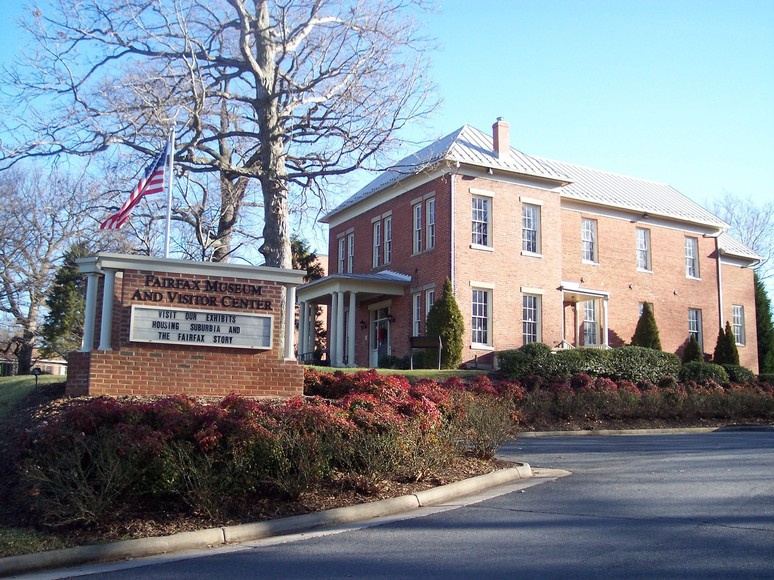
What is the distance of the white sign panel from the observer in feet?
37.2

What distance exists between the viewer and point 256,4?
1859cm

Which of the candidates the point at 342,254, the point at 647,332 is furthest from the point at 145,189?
the point at 647,332

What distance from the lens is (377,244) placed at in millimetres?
31891

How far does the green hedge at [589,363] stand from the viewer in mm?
21766

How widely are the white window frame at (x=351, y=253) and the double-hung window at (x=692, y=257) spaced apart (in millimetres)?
14595

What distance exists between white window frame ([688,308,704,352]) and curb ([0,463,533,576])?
27920mm

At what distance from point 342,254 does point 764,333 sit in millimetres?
20929

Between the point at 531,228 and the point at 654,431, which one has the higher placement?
the point at 531,228

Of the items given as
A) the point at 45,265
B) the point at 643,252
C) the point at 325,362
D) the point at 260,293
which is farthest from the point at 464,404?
the point at 45,265

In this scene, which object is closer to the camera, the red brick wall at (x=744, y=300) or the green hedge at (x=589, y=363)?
the green hedge at (x=589, y=363)

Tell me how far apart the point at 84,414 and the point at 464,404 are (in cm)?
499

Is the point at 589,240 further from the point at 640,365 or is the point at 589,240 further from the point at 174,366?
the point at 174,366

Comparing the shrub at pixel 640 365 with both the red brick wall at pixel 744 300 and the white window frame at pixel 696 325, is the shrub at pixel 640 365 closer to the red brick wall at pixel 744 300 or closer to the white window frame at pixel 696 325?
the white window frame at pixel 696 325

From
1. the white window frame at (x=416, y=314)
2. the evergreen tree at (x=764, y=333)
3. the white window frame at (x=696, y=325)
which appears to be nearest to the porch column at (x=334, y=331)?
the white window frame at (x=416, y=314)
